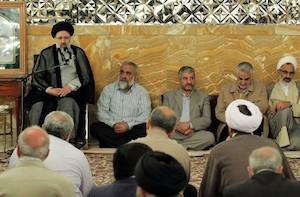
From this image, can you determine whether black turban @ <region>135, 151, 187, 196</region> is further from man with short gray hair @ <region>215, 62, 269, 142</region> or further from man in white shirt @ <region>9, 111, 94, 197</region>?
man with short gray hair @ <region>215, 62, 269, 142</region>

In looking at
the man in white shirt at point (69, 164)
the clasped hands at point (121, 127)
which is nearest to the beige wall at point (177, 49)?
the clasped hands at point (121, 127)

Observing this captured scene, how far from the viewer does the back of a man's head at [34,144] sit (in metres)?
3.98

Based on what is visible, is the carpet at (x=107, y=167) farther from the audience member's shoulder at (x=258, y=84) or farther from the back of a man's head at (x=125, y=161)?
the back of a man's head at (x=125, y=161)

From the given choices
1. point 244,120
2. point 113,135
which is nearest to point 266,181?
point 244,120

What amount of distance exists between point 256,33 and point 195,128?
1.49 m

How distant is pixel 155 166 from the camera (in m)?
3.16

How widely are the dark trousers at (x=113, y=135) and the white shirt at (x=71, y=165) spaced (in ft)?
13.3

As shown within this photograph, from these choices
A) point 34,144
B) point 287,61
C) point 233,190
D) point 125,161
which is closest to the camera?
point 125,161

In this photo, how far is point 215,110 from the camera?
8.88m

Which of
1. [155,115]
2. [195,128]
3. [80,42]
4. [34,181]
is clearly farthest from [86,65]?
[34,181]

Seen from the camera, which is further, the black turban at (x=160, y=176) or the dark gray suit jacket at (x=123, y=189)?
the dark gray suit jacket at (x=123, y=189)

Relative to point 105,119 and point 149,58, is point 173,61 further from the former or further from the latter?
point 105,119

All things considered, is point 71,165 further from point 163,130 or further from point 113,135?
point 113,135

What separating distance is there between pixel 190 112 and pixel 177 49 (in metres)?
0.92
